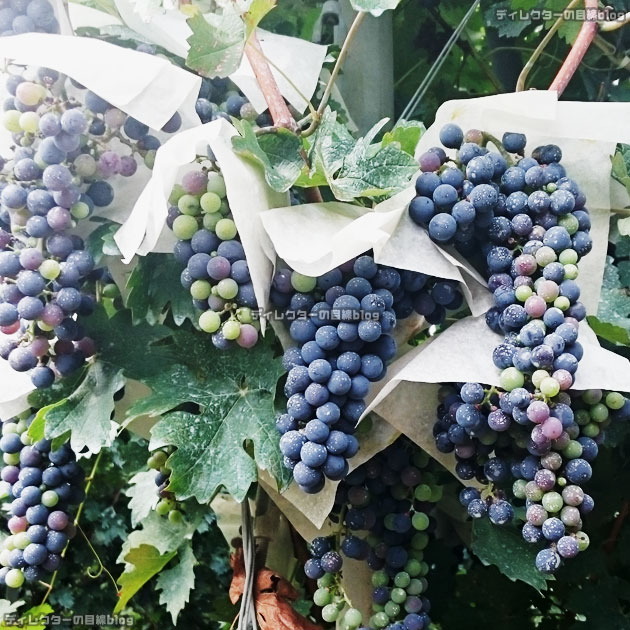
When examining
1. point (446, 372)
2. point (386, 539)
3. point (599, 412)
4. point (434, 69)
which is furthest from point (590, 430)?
point (434, 69)

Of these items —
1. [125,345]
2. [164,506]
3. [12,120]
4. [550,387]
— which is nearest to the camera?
[550,387]

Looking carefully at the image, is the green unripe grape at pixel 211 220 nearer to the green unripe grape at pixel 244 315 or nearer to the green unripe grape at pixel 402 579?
the green unripe grape at pixel 244 315

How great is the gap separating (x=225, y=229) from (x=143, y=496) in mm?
529

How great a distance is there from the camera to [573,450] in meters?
0.56

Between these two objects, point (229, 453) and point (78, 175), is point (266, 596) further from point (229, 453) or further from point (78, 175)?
point (78, 175)

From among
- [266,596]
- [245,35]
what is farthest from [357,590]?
[245,35]

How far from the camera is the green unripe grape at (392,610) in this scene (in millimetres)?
692

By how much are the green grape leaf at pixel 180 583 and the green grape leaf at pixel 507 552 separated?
16.5 inches

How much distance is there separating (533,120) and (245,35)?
276 millimetres

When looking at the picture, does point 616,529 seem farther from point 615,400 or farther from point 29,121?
point 29,121

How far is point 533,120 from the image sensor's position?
644 mm

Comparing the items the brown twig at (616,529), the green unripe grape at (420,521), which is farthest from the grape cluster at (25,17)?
the brown twig at (616,529)

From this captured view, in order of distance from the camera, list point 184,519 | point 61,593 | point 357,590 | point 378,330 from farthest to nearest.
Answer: point 61,593 < point 184,519 < point 357,590 < point 378,330

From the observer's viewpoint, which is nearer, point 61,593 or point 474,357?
point 474,357
